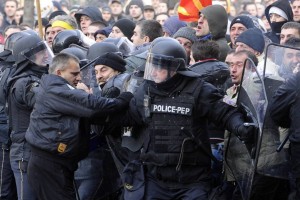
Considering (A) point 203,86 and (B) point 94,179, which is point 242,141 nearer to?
(A) point 203,86

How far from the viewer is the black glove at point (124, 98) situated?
24.8 feet

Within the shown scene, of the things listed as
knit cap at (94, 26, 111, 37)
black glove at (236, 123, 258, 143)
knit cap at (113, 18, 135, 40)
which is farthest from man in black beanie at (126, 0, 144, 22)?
black glove at (236, 123, 258, 143)

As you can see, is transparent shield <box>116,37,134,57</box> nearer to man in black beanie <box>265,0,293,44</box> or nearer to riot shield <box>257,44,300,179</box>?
man in black beanie <box>265,0,293,44</box>

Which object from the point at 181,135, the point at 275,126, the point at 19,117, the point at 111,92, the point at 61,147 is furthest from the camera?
the point at 19,117

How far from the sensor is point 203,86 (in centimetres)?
727

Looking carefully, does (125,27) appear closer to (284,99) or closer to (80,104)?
(80,104)

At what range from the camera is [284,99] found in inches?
265

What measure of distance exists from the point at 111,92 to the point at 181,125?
3.59 ft

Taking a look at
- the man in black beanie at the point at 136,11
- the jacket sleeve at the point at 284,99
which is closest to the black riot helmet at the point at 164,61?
the jacket sleeve at the point at 284,99

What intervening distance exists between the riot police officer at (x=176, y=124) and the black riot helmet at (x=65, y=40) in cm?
326

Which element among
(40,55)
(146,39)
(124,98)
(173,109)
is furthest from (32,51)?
(173,109)

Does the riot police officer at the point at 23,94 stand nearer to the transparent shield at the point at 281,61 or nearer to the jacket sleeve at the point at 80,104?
the jacket sleeve at the point at 80,104

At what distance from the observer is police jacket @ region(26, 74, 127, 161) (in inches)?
297

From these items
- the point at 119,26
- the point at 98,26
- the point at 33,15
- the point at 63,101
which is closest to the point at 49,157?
the point at 63,101
